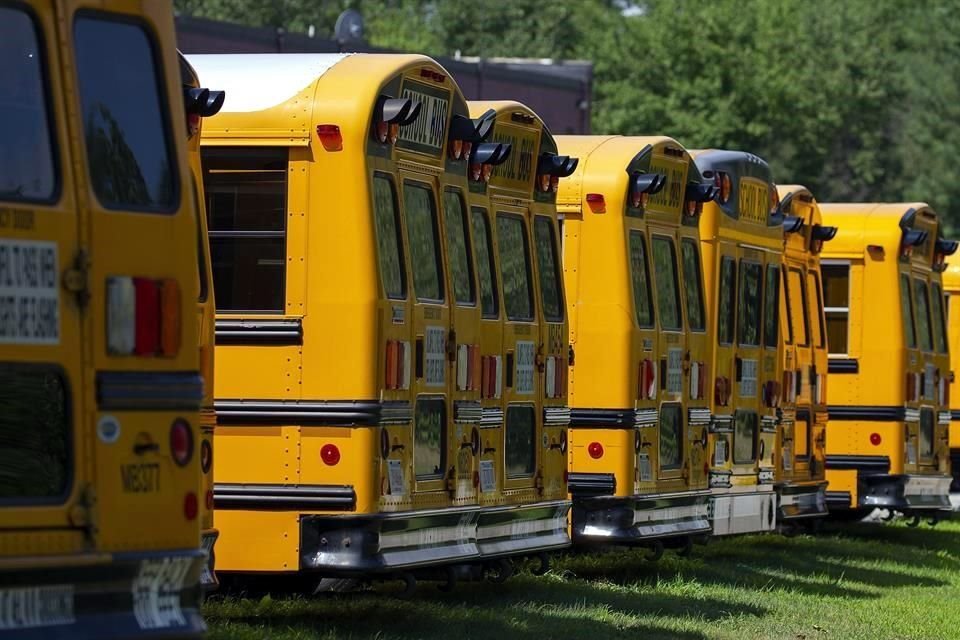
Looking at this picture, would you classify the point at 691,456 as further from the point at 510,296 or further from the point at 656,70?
the point at 656,70

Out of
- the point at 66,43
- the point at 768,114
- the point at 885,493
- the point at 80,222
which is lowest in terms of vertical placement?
the point at 885,493

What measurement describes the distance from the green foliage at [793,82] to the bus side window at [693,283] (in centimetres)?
4613

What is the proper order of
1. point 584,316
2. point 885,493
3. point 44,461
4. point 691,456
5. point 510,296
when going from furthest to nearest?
1. point 885,493
2. point 691,456
3. point 584,316
4. point 510,296
5. point 44,461

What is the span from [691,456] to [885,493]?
4.40m

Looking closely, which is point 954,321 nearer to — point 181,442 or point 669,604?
point 669,604

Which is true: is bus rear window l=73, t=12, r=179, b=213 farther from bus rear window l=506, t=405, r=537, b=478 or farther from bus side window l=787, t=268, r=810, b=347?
bus side window l=787, t=268, r=810, b=347

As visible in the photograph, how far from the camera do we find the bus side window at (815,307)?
18.1 metres

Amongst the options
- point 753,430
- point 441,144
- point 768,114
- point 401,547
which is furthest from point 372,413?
point 768,114

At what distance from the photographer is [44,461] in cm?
657

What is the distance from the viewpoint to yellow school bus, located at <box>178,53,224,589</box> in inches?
355

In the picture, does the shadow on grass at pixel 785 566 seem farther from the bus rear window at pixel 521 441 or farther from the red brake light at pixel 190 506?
the red brake light at pixel 190 506

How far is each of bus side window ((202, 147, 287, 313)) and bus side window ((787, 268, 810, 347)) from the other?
815cm

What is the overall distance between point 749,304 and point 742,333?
0.28 meters

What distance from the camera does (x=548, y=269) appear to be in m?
12.9
